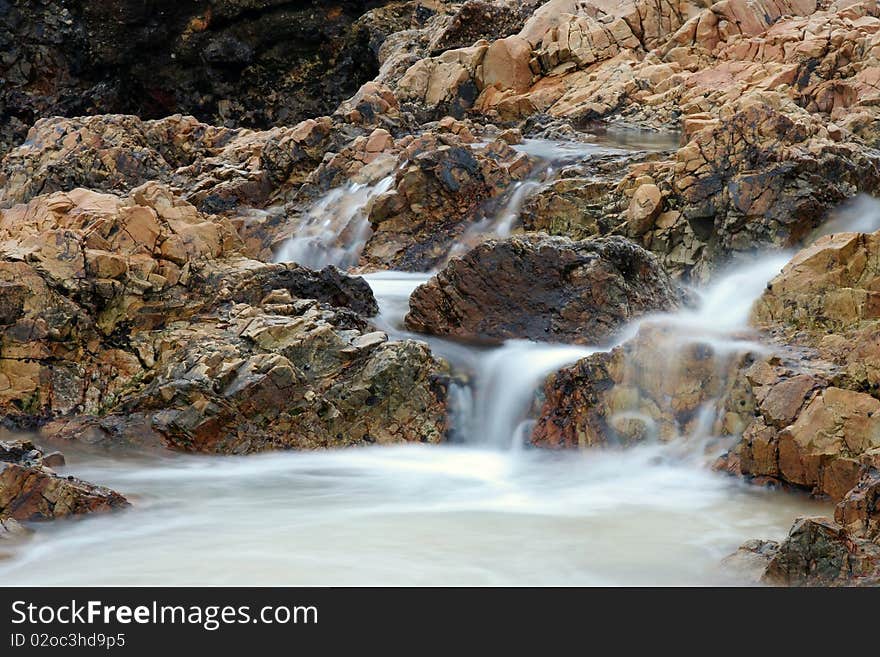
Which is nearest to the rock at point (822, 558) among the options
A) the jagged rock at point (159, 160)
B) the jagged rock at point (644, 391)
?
the jagged rock at point (644, 391)

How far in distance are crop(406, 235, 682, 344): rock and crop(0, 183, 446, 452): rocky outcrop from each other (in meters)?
1.15

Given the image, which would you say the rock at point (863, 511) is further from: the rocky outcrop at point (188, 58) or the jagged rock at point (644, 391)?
the rocky outcrop at point (188, 58)

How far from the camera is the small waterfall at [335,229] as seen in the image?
59.0 feet

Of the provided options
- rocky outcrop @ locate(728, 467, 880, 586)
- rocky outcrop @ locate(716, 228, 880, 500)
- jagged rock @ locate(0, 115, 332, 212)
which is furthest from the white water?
jagged rock @ locate(0, 115, 332, 212)

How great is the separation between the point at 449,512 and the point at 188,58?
1065 inches

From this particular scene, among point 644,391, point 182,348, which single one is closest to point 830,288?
point 644,391

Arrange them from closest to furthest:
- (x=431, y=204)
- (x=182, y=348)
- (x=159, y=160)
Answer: (x=182, y=348), (x=431, y=204), (x=159, y=160)

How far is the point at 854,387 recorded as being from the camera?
8.78 m

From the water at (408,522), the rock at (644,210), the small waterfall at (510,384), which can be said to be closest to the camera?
the water at (408,522)

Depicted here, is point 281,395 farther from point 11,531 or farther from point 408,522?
point 11,531

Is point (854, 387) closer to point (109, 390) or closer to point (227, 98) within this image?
point (109, 390)

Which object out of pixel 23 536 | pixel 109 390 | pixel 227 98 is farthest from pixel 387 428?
pixel 227 98

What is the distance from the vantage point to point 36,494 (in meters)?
7.80

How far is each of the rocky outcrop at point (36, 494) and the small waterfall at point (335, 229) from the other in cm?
962
